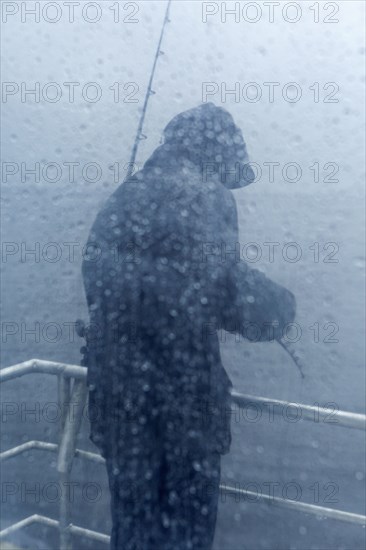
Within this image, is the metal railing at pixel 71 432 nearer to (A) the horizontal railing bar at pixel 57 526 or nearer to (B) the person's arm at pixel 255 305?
(A) the horizontal railing bar at pixel 57 526

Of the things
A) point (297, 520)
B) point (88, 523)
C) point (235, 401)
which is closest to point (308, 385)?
point (297, 520)

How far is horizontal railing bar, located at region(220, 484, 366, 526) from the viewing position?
1.26 metres

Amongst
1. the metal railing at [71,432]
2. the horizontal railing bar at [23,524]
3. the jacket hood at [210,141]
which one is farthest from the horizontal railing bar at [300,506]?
the jacket hood at [210,141]

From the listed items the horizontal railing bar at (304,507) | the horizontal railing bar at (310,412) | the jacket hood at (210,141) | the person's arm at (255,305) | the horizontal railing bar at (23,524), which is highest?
the jacket hood at (210,141)

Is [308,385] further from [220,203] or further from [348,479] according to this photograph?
[220,203]

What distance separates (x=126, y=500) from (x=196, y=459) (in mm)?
185

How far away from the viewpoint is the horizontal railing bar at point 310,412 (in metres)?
1.14

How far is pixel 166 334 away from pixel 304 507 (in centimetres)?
50

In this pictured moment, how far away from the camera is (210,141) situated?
1313 millimetres

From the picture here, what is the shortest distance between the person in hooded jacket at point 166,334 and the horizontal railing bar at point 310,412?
0.06 meters

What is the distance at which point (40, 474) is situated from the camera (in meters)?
2.91

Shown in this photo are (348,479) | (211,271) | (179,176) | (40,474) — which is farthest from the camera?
(348,479)

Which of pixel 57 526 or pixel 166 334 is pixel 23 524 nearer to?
pixel 57 526

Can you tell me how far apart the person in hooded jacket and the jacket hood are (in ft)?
0.09
